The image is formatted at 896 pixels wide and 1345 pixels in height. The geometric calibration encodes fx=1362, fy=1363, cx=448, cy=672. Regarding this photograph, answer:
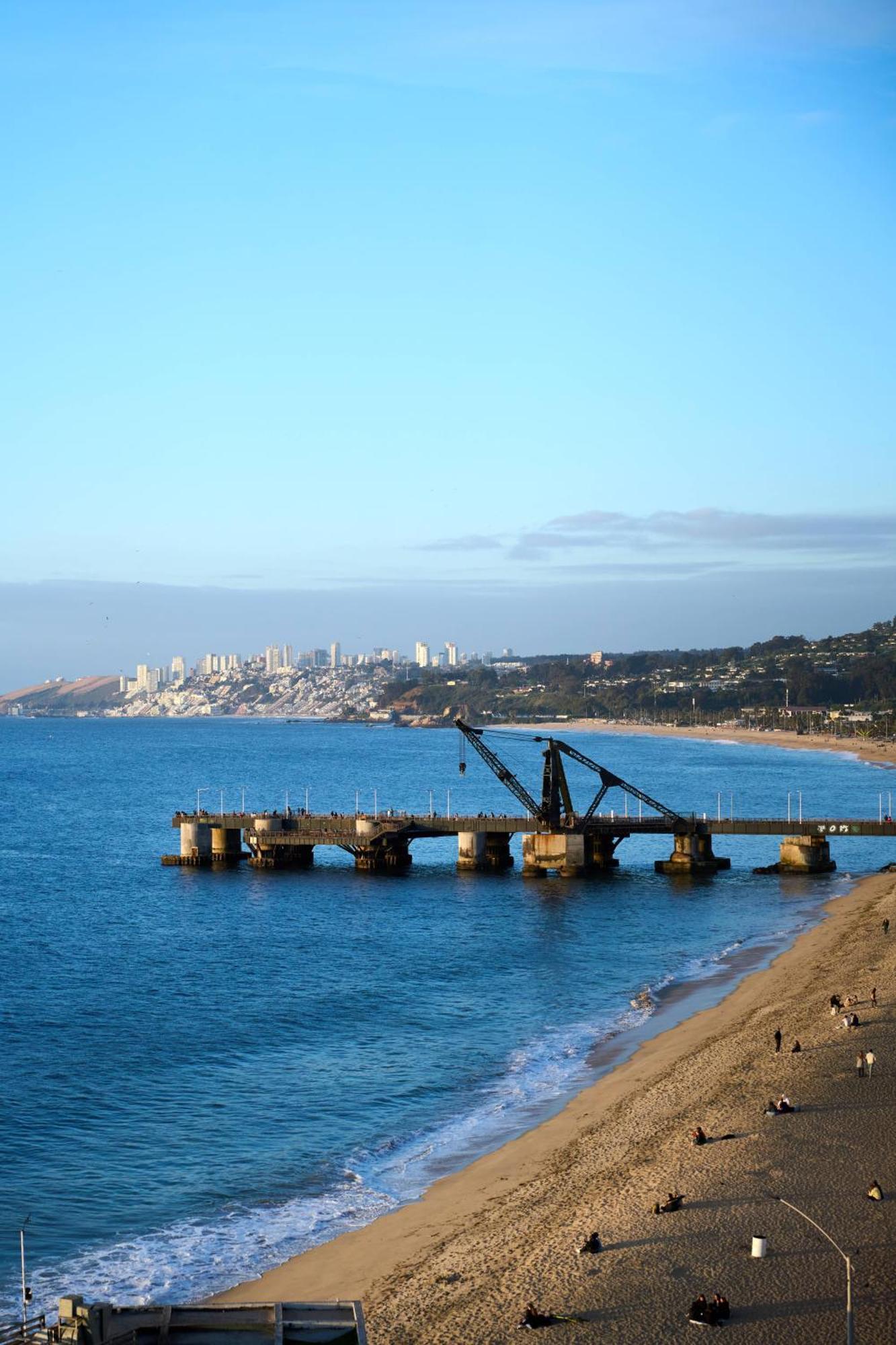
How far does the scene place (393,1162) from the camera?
3466 cm

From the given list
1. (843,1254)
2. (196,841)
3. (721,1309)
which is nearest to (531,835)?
(196,841)

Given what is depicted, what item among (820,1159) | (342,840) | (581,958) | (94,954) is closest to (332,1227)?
(820,1159)

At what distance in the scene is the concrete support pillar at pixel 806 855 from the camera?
86.8 meters

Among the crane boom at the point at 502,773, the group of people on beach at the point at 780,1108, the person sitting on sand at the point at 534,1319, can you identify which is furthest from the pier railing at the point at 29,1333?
the crane boom at the point at 502,773

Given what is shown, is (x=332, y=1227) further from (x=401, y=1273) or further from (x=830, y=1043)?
(x=830, y=1043)

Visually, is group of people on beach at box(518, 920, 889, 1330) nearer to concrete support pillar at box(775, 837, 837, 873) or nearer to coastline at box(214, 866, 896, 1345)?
coastline at box(214, 866, 896, 1345)

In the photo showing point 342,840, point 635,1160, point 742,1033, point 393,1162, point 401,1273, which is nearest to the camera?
point 401,1273

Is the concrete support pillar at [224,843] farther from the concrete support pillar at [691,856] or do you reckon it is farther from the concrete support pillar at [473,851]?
the concrete support pillar at [691,856]

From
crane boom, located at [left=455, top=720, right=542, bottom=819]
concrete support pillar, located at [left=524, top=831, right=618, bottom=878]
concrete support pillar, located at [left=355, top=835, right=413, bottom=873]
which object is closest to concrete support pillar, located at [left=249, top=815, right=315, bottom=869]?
concrete support pillar, located at [left=355, top=835, right=413, bottom=873]

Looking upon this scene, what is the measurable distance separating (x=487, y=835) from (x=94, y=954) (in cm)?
3349

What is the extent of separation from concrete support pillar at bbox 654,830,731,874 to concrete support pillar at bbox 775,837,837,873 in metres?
4.66

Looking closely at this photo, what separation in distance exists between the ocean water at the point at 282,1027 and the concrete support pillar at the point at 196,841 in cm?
226

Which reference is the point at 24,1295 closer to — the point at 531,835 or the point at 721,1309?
the point at 721,1309

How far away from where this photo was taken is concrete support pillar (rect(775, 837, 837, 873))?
3415 inches
